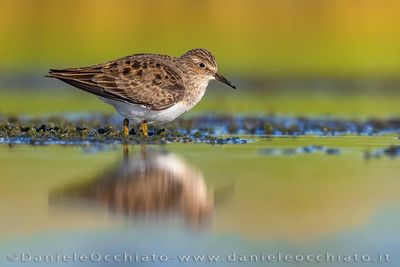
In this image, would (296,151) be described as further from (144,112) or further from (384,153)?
(144,112)

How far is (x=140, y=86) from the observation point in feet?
55.6

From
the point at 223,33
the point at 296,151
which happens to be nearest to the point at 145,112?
the point at 296,151

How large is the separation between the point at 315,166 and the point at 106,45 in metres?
24.9

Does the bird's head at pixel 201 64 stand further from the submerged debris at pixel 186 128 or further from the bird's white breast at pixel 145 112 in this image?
the bird's white breast at pixel 145 112

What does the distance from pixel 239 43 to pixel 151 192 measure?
29.1 metres

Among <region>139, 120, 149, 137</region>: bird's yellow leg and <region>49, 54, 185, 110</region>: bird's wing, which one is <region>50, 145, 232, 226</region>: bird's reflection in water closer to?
<region>49, 54, 185, 110</region>: bird's wing

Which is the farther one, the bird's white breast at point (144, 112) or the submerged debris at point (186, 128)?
the submerged debris at point (186, 128)

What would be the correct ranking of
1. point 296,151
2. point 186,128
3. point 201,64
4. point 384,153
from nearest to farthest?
point 384,153, point 296,151, point 201,64, point 186,128

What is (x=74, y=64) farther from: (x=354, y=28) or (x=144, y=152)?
(x=144, y=152)

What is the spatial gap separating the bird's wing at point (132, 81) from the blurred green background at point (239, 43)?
28.5 ft

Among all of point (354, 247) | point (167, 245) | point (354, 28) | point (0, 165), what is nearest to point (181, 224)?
point (167, 245)

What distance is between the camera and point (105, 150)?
15.5 meters

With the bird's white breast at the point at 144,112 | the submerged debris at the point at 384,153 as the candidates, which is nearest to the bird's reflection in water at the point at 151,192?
the bird's white breast at the point at 144,112

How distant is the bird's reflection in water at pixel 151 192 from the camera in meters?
10.7
